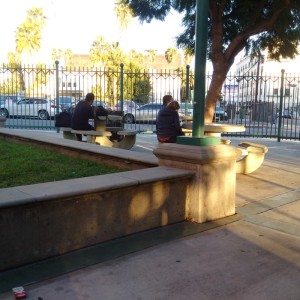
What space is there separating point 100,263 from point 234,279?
4.06 feet

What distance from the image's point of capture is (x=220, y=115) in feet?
56.1

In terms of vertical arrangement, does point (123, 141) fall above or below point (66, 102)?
below

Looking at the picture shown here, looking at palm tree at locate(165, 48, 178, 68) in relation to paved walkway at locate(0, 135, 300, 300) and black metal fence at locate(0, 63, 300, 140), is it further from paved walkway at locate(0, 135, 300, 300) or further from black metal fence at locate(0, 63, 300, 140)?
paved walkway at locate(0, 135, 300, 300)

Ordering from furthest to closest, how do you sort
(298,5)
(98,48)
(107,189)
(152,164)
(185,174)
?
(98,48) → (298,5) → (152,164) → (185,174) → (107,189)

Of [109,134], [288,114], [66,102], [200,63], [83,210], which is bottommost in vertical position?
[83,210]

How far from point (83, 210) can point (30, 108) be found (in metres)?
15.6

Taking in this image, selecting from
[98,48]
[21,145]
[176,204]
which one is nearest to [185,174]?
[176,204]

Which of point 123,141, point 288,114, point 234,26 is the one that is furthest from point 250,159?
point 288,114

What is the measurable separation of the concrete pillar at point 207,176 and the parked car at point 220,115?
11582mm

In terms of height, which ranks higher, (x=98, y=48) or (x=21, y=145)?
(x=98, y=48)

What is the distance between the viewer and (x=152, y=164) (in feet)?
19.3

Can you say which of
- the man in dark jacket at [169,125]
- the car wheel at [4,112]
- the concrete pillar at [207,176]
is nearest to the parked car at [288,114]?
the man in dark jacket at [169,125]

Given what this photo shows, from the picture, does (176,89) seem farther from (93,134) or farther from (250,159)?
(250,159)

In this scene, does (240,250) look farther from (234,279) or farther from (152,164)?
(152,164)
